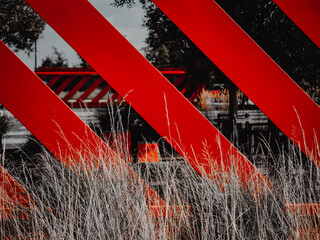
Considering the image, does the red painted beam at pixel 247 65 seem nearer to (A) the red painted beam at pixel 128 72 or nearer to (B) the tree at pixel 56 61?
(A) the red painted beam at pixel 128 72

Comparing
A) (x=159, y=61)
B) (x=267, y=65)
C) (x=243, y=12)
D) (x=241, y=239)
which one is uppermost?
(x=159, y=61)

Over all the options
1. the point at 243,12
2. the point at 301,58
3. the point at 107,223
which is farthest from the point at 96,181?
the point at 301,58

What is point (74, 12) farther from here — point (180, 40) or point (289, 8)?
point (180, 40)

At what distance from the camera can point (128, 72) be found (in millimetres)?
1765

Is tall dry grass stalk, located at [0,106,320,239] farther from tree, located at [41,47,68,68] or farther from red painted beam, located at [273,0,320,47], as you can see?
tree, located at [41,47,68,68]

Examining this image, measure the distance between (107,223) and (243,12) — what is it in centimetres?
355

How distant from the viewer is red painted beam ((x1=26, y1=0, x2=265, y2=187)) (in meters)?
1.75

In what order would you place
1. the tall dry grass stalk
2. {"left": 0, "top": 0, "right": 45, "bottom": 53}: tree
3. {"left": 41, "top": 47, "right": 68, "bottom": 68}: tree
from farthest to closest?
{"left": 41, "top": 47, "right": 68, "bottom": 68}: tree < {"left": 0, "top": 0, "right": 45, "bottom": 53}: tree < the tall dry grass stalk

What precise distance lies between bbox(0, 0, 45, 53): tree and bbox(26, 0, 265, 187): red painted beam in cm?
1474

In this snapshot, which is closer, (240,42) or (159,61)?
(240,42)

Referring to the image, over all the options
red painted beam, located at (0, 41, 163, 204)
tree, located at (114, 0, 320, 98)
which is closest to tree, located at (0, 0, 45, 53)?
tree, located at (114, 0, 320, 98)

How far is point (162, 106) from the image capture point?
1778 mm

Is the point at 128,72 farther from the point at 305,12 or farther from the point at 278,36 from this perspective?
the point at 278,36

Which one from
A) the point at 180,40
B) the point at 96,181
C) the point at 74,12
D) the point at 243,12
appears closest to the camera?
the point at 96,181
